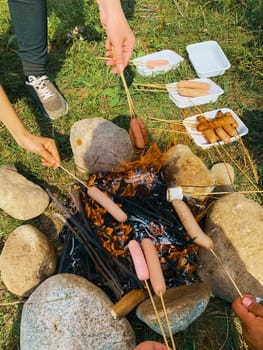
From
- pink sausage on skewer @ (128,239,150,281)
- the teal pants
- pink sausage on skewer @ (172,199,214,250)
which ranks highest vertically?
the teal pants

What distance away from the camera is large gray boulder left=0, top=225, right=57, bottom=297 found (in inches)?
119

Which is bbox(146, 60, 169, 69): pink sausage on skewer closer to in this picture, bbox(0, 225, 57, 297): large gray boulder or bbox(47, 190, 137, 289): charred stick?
bbox(47, 190, 137, 289): charred stick

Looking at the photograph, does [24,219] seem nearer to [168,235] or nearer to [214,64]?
[168,235]

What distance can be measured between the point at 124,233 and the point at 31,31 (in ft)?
7.85

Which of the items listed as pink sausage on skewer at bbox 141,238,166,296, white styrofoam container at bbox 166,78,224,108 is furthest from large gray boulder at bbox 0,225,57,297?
white styrofoam container at bbox 166,78,224,108

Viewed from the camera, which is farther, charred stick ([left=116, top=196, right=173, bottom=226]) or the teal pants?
the teal pants

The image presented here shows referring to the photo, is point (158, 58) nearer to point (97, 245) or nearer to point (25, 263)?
point (97, 245)

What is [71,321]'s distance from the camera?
8.62ft

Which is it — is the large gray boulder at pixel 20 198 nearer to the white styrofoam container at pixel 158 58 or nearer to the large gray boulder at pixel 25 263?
the large gray boulder at pixel 25 263

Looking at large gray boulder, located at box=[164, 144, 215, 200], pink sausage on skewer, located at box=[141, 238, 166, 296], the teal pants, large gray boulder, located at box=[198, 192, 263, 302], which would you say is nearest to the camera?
pink sausage on skewer, located at box=[141, 238, 166, 296]

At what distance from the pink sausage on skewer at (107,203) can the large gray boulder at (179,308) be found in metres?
0.65

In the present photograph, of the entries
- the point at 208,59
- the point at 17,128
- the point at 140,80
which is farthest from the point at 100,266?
the point at 208,59

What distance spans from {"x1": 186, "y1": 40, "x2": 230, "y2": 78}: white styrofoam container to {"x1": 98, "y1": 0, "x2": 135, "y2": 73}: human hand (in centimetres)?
178

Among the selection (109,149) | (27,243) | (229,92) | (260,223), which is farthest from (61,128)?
(260,223)
